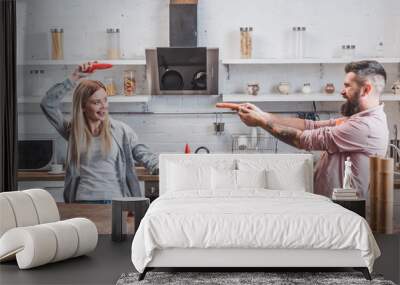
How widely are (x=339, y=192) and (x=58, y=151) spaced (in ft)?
11.7

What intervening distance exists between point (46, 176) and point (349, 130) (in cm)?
377

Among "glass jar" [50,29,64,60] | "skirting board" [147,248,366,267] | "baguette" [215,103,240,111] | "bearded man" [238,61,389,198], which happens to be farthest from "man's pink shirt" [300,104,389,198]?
"glass jar" [50,29,64,60]

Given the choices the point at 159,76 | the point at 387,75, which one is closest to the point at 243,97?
the point at 159,76

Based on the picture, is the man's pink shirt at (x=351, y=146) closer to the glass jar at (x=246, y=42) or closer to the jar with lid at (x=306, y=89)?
the jar with lid at (x=306, y=89)

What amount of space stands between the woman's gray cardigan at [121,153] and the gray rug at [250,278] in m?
3.23

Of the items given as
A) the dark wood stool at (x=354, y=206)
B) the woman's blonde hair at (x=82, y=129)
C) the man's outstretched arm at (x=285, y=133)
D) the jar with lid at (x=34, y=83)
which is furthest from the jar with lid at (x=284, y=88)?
the jar with lid at (x=34, y=83)

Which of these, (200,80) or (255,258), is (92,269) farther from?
(200,80)

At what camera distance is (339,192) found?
7676mm

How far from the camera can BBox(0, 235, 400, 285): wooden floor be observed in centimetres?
574

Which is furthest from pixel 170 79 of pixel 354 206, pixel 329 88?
pixel 354 206

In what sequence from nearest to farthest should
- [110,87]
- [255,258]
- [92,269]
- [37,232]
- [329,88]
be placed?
[255,258], [37,232], [92,269], [329,88], [110,87]

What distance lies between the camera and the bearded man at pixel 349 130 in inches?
348

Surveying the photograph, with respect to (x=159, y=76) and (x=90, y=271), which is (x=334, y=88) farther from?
(x=90, y=271)

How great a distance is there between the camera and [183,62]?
29.6 ft
